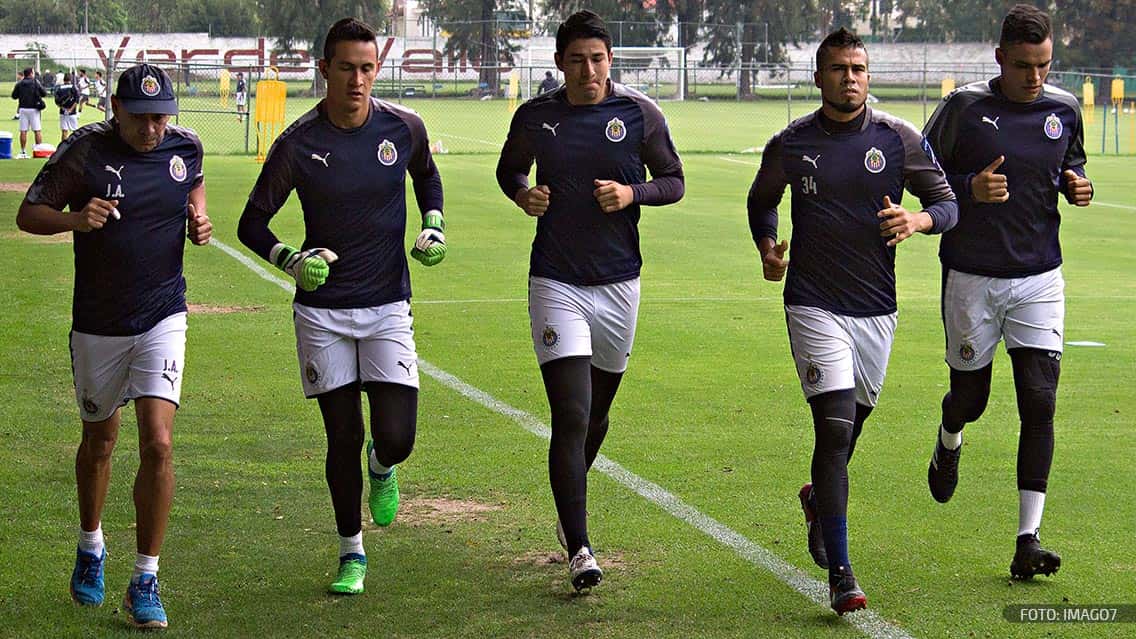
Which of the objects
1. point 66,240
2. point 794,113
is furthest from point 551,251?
point 794,113

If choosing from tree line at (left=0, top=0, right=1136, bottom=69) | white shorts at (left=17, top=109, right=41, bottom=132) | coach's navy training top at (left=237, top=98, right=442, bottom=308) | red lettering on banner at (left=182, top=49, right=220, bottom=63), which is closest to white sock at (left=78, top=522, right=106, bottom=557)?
coach's navy training top at (left=237, top=98, right=442, bottom=308)

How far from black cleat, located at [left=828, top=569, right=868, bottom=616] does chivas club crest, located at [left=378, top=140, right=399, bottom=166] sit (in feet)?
8.13

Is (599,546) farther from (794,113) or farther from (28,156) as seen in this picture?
(794,113)

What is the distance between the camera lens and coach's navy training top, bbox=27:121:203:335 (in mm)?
6336

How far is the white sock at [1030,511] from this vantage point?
6915mm

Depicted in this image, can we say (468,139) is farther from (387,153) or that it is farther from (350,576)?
(350,576)

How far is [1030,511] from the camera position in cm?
697

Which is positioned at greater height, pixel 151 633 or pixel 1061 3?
pixel 1061 3

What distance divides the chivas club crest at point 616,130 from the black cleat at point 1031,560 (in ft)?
7.92

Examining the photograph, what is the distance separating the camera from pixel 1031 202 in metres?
7.27

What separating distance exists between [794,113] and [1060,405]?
58.0 meters

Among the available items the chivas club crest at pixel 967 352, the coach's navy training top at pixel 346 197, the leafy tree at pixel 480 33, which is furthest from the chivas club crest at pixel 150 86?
the leafy tree at pixel 480 33

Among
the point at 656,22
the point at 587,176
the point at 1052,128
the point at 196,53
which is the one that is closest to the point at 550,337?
the point at 587,176

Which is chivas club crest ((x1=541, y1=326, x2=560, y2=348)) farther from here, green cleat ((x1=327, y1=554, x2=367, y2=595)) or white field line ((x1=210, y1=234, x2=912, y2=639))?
white field line ((x1=210, y1=234, x2=912, y2=639))
